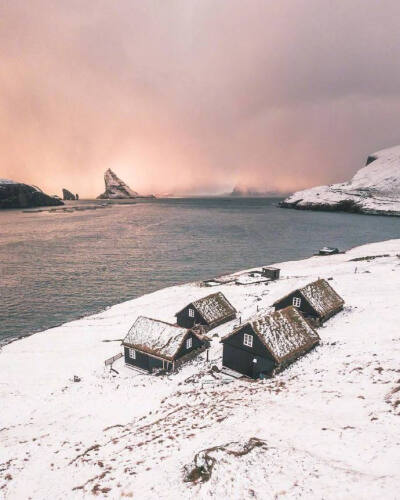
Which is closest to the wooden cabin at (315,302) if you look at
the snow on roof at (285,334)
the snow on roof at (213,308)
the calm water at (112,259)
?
the snow on roof at (285,334)

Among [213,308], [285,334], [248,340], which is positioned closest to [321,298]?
[285,334]

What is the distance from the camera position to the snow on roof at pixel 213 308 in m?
41.2

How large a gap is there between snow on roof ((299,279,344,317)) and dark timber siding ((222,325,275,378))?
40.7 ft

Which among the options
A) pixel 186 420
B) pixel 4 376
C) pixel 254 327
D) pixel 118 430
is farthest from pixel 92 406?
pixel 254 327

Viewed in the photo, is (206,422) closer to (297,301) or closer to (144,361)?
(144,361)

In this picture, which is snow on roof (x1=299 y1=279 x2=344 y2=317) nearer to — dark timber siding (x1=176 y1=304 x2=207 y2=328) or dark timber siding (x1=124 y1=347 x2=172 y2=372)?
dark timber siding (x1=176 y1=304 x2=207 y2=328)

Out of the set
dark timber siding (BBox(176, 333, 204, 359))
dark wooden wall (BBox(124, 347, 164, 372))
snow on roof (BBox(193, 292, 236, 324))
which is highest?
snow on roof (BBox(193, 292, 236, 324))

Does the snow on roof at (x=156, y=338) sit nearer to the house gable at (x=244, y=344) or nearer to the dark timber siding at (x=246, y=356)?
the dark timber siding at (x=246, y=356)

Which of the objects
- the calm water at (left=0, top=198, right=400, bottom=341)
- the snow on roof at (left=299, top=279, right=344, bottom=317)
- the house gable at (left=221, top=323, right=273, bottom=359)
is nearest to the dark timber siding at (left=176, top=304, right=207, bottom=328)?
the house gable at (left=221, top=323, right=273, bottom=359)

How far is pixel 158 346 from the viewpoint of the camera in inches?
→ 1298

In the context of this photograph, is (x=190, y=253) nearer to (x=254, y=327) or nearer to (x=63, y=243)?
(x=63, y=243)

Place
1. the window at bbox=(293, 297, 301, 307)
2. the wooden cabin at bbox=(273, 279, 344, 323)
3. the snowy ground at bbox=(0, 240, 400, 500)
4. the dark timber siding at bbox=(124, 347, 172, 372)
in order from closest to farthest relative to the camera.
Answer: the snowy ground at bbox=(0, 240, 400, 500), the dark timber siding at bbox=(124, 347, 172, 372), the wooden cabin at bbox=(273, 279, 344, 323), the window at bbox=(293, 297, 301, 307)

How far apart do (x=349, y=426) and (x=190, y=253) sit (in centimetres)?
8123

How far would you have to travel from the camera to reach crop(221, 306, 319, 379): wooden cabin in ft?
92.9
